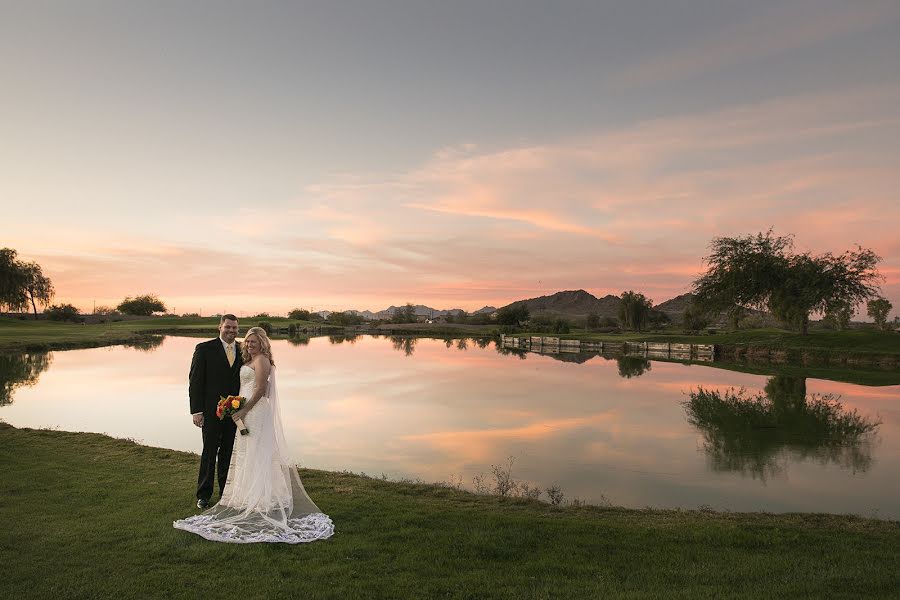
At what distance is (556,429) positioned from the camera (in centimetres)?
1573

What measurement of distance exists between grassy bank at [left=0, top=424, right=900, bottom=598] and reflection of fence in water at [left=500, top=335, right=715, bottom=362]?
38.6m

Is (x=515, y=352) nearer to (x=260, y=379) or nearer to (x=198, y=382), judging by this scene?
(x=198, y=382)

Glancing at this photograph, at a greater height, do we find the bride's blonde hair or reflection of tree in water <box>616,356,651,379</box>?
the bride's blonde hair

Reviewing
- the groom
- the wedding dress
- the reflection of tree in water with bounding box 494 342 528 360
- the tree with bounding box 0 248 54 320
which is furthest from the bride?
the tree with bounding box 0 248 54 320

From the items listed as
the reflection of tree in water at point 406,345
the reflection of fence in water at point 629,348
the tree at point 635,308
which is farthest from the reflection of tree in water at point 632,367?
the tree at point 635,308

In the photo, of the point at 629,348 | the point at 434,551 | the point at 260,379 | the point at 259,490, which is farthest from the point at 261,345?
the point at 629,348

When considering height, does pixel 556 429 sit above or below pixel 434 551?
below

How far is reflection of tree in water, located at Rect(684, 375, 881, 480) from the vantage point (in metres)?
12.5

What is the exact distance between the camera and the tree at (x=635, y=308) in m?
85.5

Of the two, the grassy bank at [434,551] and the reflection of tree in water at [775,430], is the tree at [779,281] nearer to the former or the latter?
the reflection of tree in water at [775,430]

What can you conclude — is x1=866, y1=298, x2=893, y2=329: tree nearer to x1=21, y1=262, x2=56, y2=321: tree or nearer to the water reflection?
the water reflection

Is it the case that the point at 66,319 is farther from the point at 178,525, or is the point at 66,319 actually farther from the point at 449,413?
the point at 178,525

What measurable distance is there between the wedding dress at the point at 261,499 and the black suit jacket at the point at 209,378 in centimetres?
53

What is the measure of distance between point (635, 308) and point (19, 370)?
77.4 meters
